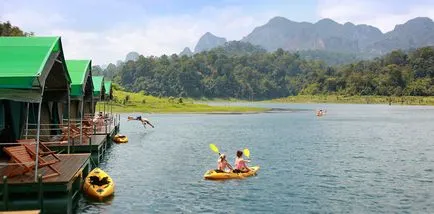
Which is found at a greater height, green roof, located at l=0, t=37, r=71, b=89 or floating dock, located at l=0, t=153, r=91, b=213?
green roof, located at l=0, t=37, r=71, b=89

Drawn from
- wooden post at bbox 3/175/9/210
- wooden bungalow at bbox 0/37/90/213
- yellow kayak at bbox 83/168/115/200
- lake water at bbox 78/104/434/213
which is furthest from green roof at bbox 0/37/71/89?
lake water at bbox 78/104/434/213

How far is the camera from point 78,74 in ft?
116

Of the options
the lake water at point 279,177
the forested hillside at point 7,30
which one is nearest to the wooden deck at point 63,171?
the lake water at point 279,177

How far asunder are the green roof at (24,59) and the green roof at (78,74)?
11419 millimetres

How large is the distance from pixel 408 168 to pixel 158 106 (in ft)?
302

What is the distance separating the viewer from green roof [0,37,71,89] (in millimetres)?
17938

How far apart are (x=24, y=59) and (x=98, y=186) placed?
8.55 metres

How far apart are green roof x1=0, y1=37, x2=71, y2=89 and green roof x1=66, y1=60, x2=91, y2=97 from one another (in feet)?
37.5

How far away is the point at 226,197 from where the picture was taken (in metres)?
26.3

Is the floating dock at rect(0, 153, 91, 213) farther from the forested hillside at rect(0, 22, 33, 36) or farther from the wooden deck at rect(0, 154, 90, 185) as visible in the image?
the forested hillside at rect(0, 22, 33, 36)

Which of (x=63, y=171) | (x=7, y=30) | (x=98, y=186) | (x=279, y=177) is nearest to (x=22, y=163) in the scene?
(x=63, y=171)

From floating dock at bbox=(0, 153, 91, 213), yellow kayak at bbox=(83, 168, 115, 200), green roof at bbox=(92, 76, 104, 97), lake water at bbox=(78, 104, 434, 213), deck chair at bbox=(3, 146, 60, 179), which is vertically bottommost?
lake water at bbox=(78, 104, 434, 213)

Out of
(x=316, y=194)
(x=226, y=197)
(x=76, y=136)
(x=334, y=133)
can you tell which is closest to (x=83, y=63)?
(x=76, y=136)

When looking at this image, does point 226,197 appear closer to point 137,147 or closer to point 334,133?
point 137,147
